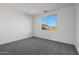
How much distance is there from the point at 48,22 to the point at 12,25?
2588 mm

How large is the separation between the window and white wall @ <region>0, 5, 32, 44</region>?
4.62ft

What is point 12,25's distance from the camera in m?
4.65

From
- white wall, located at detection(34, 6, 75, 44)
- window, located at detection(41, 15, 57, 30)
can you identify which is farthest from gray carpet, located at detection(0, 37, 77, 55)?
window, located at detection(41, 15, 57, 30)

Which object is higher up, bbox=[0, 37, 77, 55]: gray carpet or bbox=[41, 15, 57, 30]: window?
bbox=[41, 15, 57, 30]: window

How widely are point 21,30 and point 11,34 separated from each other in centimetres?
106

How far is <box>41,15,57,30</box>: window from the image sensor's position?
507 cm

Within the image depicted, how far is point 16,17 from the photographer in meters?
5.00

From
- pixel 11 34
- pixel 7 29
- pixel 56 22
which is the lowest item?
pixel 11 34

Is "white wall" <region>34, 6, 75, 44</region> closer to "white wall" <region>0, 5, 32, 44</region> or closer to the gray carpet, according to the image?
the gray carpet

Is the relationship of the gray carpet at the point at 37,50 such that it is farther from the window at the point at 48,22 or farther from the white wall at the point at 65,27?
the window at the point at 48,22

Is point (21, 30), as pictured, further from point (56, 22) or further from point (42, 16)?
point (56, 22)

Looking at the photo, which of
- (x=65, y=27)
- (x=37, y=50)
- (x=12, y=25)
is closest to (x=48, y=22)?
(x=65, y=27)
